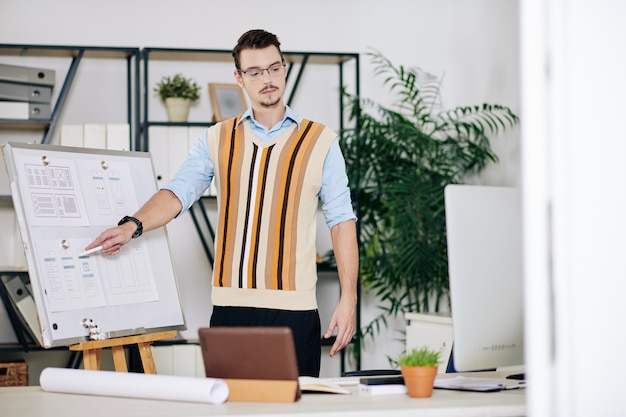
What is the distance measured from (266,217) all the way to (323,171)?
0.25 m

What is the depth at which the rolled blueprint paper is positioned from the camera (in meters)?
1.67

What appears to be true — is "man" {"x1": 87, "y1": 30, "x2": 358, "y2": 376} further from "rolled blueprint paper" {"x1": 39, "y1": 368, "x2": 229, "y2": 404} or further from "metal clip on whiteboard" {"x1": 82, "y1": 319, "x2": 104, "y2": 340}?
"rolled blueprint paper" {"x1": 39, "y1": 368, "x2": 229, "y2": 404}

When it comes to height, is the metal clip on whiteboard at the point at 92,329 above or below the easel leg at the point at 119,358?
above

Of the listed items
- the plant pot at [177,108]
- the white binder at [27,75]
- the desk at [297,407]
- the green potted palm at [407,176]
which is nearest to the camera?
the desk at [297,407]

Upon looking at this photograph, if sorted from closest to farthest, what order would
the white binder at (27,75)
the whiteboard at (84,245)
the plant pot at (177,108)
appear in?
the whiteboard at (84,245) → the white binder at (27,75) → the plant pot at (177,108)

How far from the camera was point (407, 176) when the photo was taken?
4.29 meters

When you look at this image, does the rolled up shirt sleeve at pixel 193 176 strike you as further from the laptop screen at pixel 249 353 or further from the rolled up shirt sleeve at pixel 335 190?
the laptop screen at pixel 249 353

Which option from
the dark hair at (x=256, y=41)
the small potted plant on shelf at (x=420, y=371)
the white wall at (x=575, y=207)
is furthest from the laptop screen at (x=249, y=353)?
the dark hair at (x=256, y=41)

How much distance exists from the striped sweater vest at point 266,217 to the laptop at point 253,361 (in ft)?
3.35

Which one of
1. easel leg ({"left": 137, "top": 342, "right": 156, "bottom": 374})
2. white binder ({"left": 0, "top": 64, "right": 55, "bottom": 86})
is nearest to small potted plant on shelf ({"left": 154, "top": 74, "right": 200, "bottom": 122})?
white binder ({"left": 0, "top": 64, "right": 55, "bottom": 86})

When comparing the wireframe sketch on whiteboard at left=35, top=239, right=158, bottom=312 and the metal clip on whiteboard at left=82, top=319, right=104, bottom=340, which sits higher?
the wireframe sketch on whiteboard at left=35, top=239, right=158, bottom=312

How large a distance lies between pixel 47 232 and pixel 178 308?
53 centimetres

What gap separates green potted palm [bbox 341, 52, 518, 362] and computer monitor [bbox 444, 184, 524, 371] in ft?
7.53

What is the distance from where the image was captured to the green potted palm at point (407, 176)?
167 inches
